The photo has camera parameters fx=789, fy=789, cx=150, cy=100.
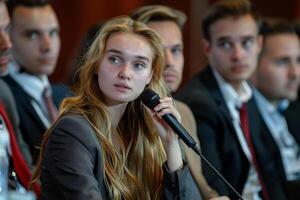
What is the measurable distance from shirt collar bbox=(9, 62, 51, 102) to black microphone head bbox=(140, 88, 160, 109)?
969 millimetres

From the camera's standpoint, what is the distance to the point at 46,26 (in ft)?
10.3

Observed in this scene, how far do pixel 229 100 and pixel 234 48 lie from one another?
0.23 meters

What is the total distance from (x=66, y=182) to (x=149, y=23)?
1.10 meters

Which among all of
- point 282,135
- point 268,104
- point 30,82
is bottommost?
point 282,135

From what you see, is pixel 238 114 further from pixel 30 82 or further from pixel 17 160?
pixel 17 160

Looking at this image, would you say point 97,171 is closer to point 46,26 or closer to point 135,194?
point 135,194

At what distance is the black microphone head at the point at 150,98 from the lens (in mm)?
1999

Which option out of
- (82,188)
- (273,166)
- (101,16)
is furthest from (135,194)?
(101,16)

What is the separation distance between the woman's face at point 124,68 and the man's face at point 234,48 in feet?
3.42

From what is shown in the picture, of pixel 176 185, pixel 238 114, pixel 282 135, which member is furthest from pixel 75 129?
pixel 282 135

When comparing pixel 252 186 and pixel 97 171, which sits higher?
pixel 97 171

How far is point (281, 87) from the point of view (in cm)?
360

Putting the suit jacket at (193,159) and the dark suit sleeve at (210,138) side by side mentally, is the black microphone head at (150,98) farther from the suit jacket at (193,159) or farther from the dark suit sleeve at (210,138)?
the dark suit sleeve at (210,138)

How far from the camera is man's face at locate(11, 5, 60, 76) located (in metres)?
3.05
